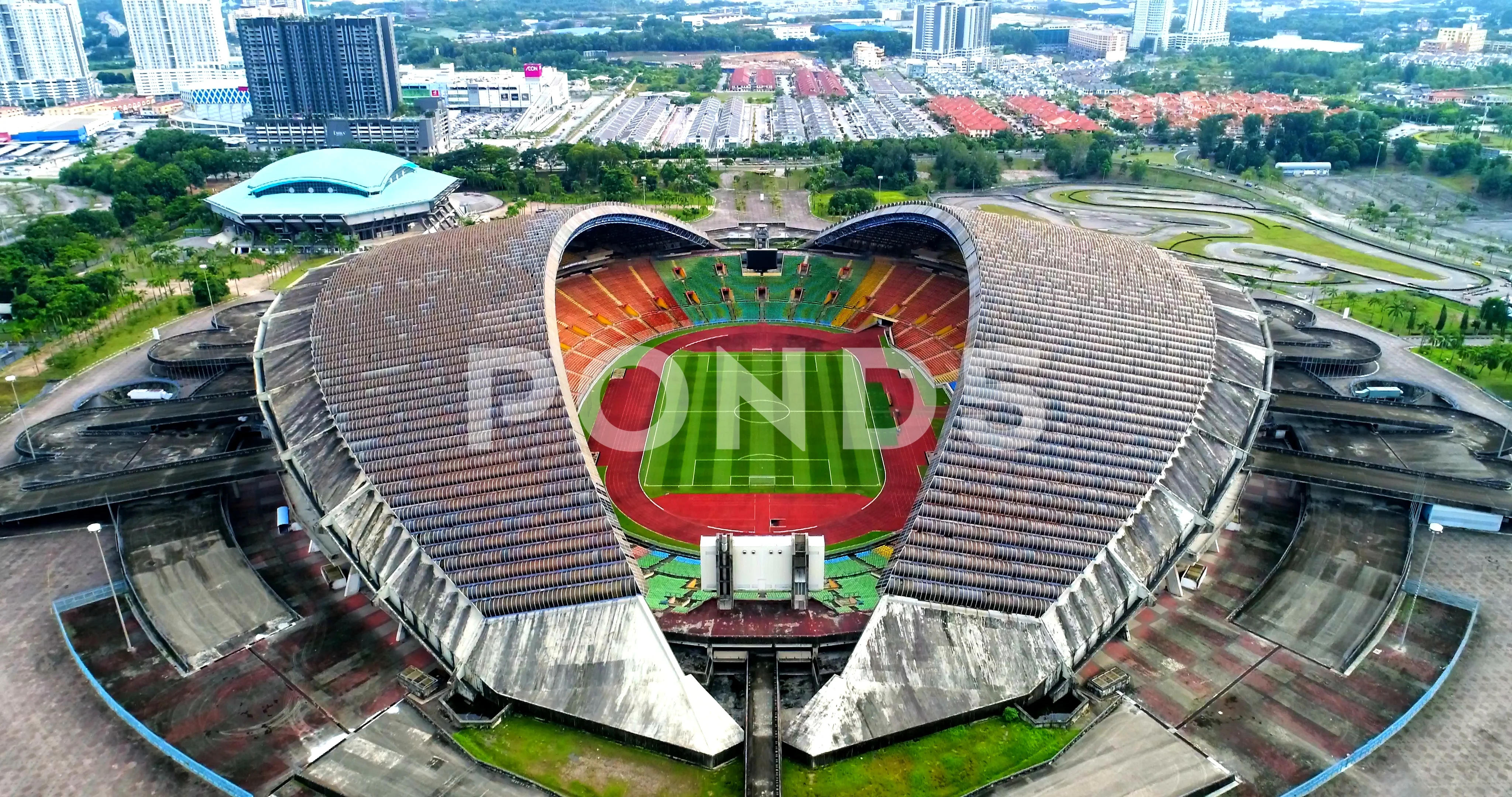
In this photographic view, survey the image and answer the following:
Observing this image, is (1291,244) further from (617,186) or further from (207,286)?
(207,286)

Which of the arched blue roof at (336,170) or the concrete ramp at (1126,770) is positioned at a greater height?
the arched blue roof at (336,170)

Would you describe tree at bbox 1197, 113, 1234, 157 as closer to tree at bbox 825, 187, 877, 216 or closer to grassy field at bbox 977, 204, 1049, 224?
grassy field at bbox 977, 204, 1049, 224

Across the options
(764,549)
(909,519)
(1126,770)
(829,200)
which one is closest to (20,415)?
(764,549)

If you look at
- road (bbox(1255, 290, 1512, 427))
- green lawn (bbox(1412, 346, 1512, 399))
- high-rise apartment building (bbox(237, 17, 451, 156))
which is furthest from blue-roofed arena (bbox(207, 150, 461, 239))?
green lawn (bbox(1412, 346, 1512, 399))

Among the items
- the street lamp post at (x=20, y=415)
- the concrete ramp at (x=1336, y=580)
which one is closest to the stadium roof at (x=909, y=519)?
the concrete ramp at (x=1336, y=580)

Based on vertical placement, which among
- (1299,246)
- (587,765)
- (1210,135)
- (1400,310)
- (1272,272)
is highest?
(1210,135)

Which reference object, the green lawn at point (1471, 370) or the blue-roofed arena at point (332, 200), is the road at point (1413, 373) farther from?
the blue-roofed arena at point (332, 200)
